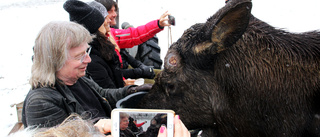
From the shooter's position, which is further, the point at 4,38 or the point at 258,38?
the point at 4,38

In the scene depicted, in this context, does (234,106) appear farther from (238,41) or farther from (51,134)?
(51,134)

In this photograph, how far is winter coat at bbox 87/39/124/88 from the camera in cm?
308

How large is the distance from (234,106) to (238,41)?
0.58 metres

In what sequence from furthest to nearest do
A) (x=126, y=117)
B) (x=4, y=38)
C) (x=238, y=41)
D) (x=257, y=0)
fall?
(x=4, y=38)
(x=257, y=0)
(x=238, y=41)
(x=126, y=117)

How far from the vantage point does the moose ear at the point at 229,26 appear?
5.61 feet

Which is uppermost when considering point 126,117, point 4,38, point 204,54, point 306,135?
→ point 204,54

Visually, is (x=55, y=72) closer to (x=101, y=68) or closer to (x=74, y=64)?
(x=74, y=64)

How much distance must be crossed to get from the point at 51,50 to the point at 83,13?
1400mm

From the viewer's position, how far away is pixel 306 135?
1932 mm

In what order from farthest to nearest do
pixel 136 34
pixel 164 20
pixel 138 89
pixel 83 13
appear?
pixel 136 34, pixel 164 20, pixel 83 13, pixel 138 89

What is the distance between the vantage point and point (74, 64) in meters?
1.93

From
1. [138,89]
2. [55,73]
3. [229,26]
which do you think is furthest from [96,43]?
[229,26]

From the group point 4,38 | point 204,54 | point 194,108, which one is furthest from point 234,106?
point 4,38

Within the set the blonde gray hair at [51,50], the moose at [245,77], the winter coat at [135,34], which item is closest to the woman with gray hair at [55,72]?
the blonde gray hair at [51,50]
